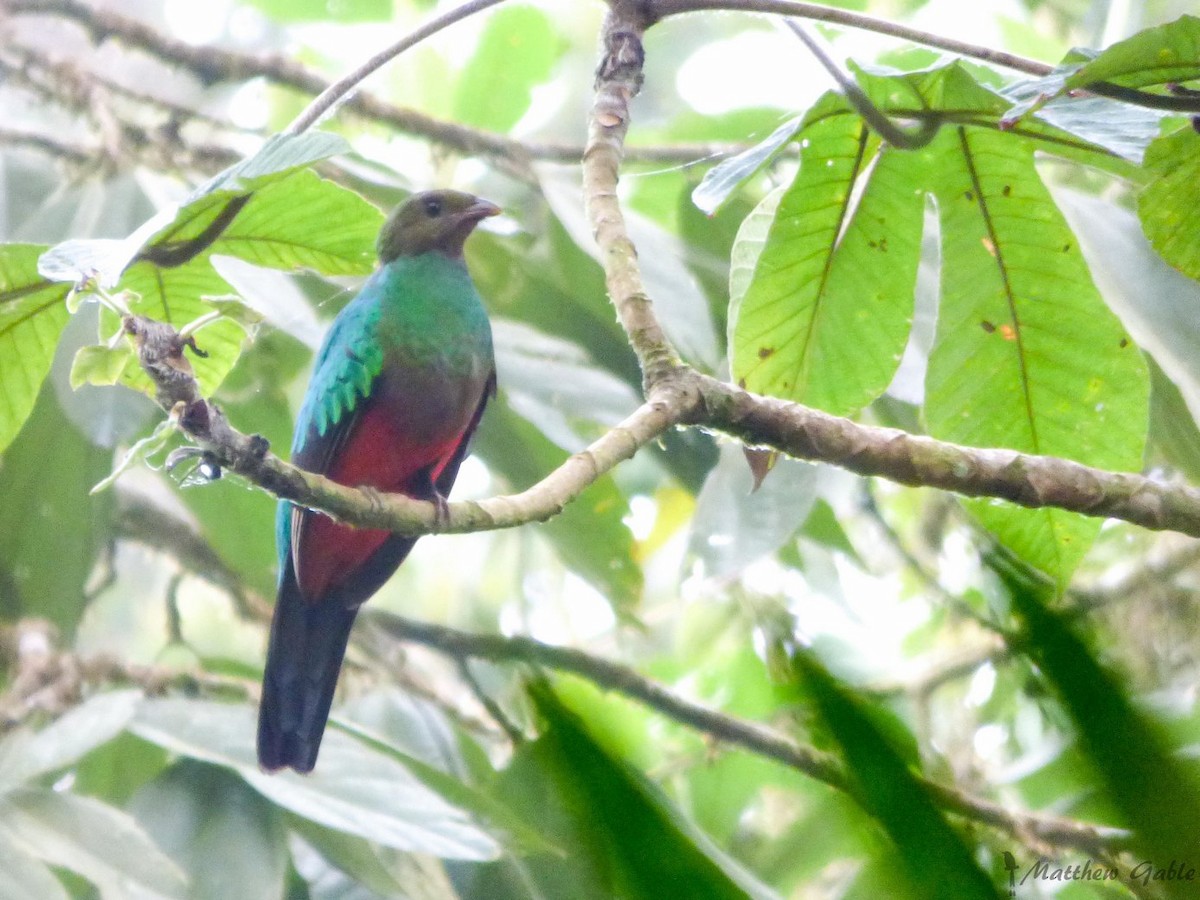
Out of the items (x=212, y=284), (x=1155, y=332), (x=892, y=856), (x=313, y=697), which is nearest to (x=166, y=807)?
(x=313, y=697)

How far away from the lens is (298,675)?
10.7 feet

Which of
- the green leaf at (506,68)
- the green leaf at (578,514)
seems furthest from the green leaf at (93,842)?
the green leaf at (506,68)

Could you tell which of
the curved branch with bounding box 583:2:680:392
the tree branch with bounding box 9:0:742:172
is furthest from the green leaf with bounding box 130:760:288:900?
the tree branch with bounding box 9:0:742:172

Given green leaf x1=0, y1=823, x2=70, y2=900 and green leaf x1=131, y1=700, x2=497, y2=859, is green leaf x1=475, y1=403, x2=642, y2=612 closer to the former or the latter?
green leaf x1=131, y1=700, x2=497, y2=859

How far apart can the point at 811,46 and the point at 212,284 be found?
44.3 inches

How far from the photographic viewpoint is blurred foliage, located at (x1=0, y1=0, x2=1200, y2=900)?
86 cm

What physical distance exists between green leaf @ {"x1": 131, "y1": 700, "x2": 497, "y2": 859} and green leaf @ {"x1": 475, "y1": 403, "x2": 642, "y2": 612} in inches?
31.7

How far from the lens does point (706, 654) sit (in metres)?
5.37

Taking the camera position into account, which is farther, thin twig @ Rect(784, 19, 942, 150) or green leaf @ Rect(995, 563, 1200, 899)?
thin twig @ Rect(784, 19, 942, 150)

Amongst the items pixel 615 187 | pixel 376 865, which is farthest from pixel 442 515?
pixel 376 865

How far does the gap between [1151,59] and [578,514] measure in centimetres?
203

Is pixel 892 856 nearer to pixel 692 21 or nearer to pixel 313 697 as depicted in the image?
pixel 313 697

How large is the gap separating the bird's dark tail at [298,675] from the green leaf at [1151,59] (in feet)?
6.90

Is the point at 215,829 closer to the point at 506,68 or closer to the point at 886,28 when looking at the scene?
the point at 886,28
